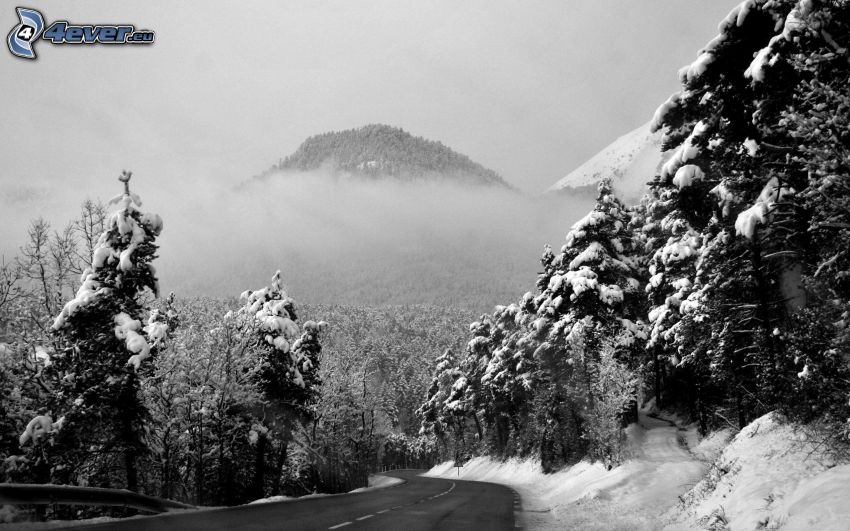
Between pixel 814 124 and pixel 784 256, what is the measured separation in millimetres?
8877

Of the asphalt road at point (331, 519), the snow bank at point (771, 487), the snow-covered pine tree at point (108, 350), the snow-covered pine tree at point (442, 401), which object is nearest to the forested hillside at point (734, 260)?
the snow bank at point (771, 487)

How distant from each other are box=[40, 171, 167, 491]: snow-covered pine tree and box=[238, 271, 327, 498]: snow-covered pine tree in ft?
26.4

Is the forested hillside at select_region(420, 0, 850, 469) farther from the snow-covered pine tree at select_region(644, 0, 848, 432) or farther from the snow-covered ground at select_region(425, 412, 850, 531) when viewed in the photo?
the snow-covered ground at select_region(425, 412, 850, 531)

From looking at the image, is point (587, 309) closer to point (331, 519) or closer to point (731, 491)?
point (731, 491)

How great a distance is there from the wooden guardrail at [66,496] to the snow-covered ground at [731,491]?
9.84 meters

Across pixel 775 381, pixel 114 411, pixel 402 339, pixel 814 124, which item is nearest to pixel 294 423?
pixel 114 411

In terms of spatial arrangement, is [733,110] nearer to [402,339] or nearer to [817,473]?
[817,473]

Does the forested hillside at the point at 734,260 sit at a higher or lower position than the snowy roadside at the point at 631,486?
higher

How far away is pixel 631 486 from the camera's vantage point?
21.8m

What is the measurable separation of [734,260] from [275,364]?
24381 millimetres

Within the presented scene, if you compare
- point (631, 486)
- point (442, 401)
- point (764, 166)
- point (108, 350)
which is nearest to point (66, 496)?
point (108, 350)

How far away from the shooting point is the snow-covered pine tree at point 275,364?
105ft

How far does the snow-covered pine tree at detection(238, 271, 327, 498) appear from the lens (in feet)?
105

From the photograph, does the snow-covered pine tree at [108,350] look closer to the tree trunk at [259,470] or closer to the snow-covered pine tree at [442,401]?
the tree trunk at [259,470]
